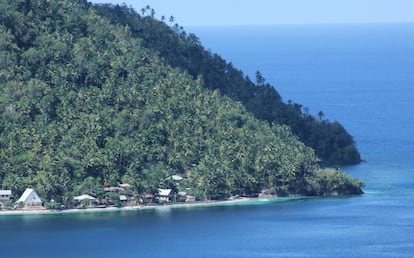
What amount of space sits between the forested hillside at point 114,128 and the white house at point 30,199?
657 millimetres

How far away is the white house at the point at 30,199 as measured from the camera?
93875 millimetres

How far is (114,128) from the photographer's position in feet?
341

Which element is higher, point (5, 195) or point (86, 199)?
point (5, 195)

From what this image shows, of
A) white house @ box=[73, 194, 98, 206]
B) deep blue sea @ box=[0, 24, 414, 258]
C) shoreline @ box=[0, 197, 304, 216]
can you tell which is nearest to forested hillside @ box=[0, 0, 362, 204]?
white house @ box=[73, 194, 98, 206]

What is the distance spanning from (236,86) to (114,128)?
91.0 ft

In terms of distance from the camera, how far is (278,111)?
12594 centimetres

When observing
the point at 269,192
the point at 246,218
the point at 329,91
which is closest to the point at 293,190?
the point at 269,192

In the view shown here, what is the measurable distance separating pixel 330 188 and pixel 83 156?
16.9 m

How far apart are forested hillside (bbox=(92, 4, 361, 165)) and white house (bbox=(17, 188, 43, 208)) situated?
31.3 meters

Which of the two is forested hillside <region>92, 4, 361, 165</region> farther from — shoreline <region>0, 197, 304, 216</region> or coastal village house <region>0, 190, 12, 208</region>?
coastal village house <region>0, 190, 12, 208</region>

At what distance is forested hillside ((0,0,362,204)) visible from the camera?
321ft

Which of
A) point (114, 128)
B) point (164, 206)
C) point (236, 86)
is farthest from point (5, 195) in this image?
point (236, 86)

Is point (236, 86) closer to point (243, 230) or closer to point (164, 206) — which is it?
point (164, 206)

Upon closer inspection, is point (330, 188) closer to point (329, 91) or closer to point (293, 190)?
point (293, 190)
